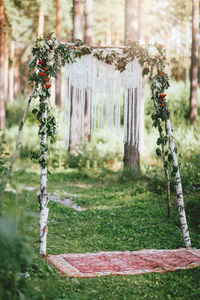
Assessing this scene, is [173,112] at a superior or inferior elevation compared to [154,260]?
superior

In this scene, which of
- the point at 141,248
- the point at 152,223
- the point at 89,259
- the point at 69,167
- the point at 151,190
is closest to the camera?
the point at 89,259

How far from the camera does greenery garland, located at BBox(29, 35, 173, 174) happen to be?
4586 mm

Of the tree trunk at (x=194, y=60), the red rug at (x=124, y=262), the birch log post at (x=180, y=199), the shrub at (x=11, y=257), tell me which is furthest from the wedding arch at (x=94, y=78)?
the tree trunk at (x=194, y=60)

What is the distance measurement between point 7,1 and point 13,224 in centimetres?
2191

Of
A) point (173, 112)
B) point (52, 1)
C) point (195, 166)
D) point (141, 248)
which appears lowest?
point (141, 248)

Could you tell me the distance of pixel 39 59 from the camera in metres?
4.60

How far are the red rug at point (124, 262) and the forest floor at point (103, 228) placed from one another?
149 millimetres

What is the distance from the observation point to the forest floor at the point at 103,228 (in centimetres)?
287

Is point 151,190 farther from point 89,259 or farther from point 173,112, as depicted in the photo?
point 173,112

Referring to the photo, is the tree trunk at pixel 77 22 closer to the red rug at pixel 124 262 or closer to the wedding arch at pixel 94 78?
the wedding arch at pixel 94 78

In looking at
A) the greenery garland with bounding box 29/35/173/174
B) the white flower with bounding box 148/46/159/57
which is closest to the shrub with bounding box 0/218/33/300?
the greenery garland with bounding box 29/35/173/174

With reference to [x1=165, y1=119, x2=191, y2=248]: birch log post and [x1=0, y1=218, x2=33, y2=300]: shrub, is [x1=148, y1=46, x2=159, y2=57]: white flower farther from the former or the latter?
[x1=0, y1=218, x2=33, y2=300]: shrub

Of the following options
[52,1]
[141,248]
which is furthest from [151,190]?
[52,1]

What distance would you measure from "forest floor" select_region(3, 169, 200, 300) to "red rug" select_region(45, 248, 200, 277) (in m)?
0.15
